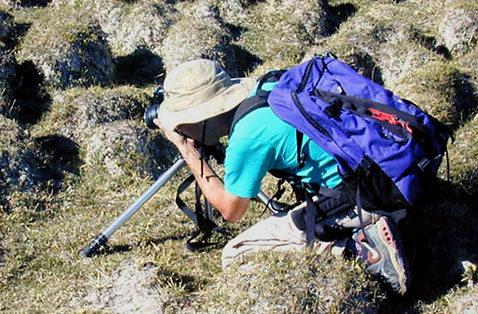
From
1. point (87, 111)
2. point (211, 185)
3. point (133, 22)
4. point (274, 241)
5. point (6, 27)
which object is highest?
point (6, 27)

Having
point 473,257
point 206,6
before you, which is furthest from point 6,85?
point 473,257

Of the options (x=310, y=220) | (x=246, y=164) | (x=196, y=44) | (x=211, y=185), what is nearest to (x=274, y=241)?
(x=310, y=220)

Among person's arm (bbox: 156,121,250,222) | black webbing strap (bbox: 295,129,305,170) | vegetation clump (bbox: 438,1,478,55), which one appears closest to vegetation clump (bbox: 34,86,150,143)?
person's arm (bbox: 156,121,250,222)

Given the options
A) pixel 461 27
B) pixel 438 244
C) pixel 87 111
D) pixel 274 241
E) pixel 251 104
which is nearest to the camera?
pixel 251 104

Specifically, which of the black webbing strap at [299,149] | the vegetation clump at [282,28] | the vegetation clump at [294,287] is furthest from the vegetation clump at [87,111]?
the black webbing strap at [299,149]

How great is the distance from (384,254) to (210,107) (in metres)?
1.81

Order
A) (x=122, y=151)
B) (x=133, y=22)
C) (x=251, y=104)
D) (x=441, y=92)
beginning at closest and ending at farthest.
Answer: (x=251, y=104), (x=122, y=151), (x=441, y=92), (x=133, y=22)

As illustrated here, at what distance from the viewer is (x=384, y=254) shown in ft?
17.5

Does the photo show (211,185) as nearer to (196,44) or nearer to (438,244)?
(438,244)

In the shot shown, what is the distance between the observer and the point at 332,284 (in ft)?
16.8

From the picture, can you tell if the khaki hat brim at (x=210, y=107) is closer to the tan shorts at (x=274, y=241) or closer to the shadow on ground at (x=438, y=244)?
the tan shorts at (x=274, y=241)

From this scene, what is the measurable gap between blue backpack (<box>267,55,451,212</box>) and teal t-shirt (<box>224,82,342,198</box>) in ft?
0.38

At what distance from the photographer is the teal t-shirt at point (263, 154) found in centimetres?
451

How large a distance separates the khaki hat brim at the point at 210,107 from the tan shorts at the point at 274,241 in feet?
4.10
